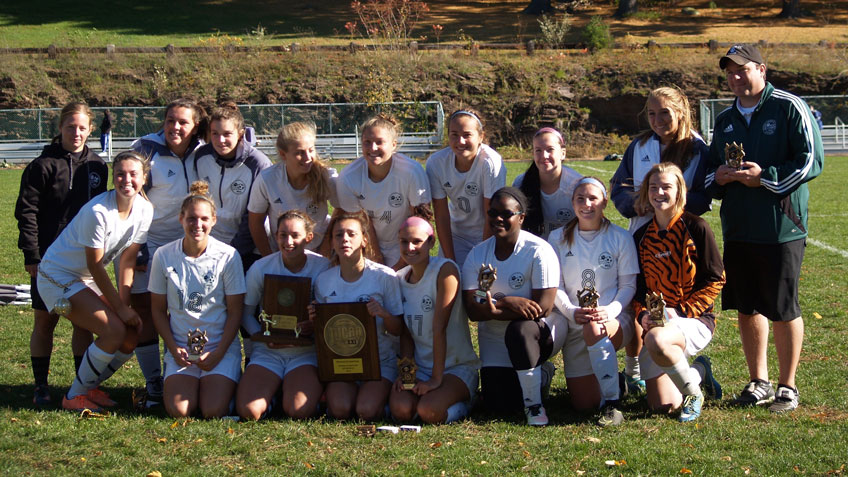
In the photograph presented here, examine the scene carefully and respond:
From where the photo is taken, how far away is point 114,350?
4922mm

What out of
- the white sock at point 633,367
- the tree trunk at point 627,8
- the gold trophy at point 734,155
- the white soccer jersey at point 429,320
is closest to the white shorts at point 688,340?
the white sock at point 633,367

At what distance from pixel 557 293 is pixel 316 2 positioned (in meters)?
48.4

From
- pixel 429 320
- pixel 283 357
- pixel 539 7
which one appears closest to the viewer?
pixel 429 320

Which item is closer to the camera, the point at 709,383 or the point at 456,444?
the point at 456,444

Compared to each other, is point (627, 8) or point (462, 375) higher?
point (627, 8)

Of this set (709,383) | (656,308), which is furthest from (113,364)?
(709,383)

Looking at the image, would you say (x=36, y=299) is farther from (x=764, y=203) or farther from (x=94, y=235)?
(x=764, y=203)

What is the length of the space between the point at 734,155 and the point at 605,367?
144cm

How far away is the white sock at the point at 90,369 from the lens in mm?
4902

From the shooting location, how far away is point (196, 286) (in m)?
4.96

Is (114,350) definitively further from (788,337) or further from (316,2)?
(316,2)

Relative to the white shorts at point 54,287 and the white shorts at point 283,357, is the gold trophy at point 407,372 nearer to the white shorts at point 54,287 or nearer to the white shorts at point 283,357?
the white shorts at point 283,357

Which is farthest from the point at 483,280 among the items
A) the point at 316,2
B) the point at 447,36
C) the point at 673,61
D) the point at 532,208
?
the point at 316,2

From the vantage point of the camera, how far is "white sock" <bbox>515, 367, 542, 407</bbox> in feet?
15.2
